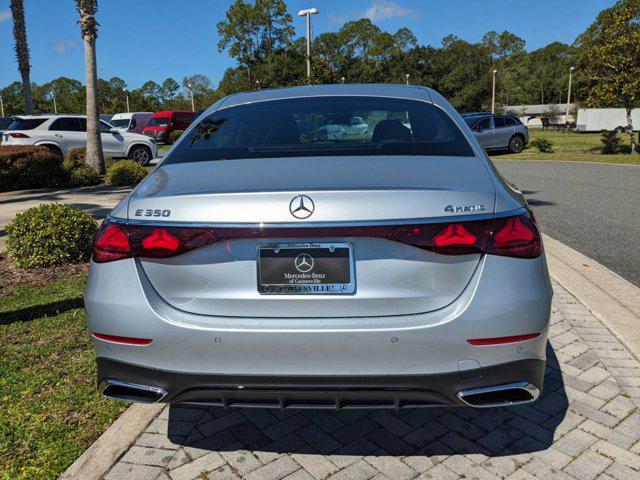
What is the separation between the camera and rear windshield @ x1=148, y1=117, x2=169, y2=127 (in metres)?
34.9

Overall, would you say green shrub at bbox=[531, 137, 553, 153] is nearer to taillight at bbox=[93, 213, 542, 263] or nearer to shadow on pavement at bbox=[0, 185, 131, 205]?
shadow on pavement at bbox=[0, 185, 131, 205]

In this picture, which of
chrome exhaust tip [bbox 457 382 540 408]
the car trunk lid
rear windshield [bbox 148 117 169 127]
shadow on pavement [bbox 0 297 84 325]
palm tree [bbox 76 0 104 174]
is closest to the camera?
the car trunk lid

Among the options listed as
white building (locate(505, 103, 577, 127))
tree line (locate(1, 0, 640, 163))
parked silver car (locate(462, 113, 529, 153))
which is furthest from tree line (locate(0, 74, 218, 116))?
parked silver car (locate(462, 113, 529, 153))

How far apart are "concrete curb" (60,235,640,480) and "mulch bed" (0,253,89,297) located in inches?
126

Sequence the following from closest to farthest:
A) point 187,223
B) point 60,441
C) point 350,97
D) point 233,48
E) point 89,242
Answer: point 187,223
point 60,441
point 350,97
point 89,242
point 233,48

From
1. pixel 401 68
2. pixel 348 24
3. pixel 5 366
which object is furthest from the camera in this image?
pixel 348 24

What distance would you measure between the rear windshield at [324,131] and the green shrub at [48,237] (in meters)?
3.77

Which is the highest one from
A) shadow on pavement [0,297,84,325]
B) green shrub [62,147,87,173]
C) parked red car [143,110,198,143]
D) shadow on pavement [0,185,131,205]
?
parked red car [143,110,198,143]

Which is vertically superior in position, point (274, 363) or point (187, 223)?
point (187, 223)

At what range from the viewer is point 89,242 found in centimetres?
666

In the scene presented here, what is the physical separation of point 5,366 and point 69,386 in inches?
24.6

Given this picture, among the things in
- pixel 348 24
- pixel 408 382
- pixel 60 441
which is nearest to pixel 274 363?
pixel 408 382

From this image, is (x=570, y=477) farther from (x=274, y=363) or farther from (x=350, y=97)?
(x=350, y=97)

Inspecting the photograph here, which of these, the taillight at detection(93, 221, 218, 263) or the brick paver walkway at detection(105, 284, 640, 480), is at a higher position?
the taillight at detection(93, 221, 218, 263)
